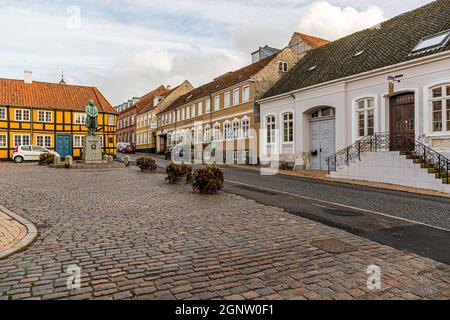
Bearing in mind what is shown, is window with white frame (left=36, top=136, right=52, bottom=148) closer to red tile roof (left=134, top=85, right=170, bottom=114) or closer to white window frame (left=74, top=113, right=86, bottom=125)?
white window frame (left=74, top=113, right=86, bottom=125)

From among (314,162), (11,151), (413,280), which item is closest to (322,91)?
(314,162)

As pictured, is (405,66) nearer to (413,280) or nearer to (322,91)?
(322,91)

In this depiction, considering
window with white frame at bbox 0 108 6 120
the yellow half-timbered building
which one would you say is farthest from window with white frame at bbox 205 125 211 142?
window with white frame at bbox 0 108 6 120

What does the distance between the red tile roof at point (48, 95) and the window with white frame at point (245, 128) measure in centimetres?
1849

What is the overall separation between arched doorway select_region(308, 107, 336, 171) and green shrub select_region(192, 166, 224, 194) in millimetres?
11659

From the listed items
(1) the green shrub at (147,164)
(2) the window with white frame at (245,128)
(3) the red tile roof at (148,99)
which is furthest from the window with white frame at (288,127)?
(3) the red tile roof at (148,99)

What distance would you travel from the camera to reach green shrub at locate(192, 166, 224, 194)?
37.8 ft

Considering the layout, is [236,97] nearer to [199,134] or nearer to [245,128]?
[245,128]

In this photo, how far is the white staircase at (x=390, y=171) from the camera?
13.4m

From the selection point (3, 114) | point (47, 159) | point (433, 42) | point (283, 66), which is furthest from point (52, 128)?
point (433, 42)

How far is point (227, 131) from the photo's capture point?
33031 mm

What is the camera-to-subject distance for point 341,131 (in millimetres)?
19672

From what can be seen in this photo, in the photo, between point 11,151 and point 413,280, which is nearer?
point 413,280

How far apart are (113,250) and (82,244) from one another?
685 mm
